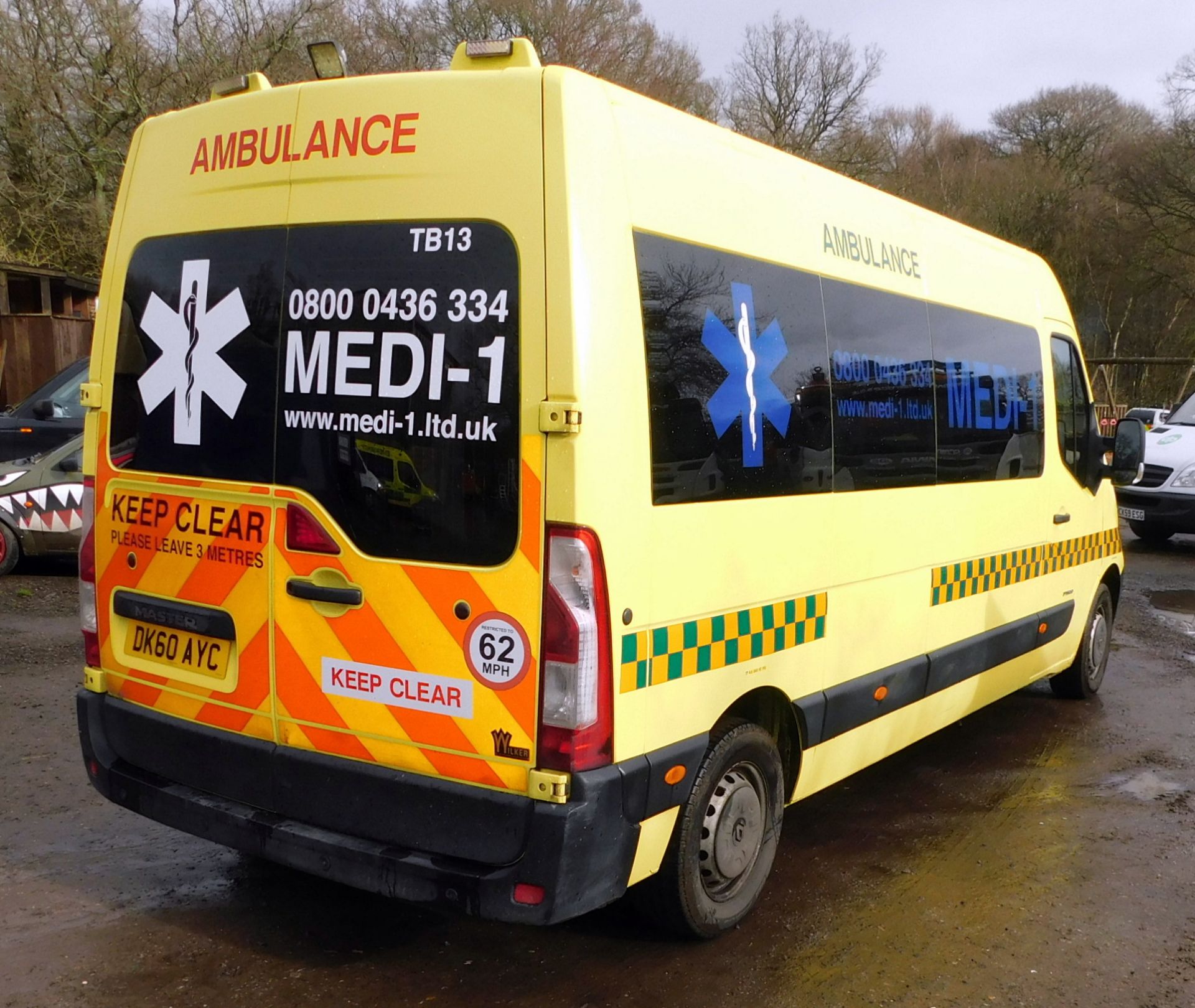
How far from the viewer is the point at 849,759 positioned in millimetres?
4418

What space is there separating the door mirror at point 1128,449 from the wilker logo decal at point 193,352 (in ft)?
15.5

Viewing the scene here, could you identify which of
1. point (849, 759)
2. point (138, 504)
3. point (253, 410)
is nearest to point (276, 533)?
point (253, 410)

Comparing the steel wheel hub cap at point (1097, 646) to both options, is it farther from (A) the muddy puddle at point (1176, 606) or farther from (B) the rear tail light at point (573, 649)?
(B) the rear tail light at point (573, 649)

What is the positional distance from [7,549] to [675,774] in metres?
8.35

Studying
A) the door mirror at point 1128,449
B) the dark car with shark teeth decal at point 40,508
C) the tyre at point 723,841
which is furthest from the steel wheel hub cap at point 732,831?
the dark car with shark teeth decal at point 40,508

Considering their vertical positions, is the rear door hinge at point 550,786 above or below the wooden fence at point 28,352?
below

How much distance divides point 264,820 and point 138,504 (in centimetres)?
111

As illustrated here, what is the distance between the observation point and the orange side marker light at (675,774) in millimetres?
3303

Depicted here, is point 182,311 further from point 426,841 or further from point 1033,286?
point 1033,286

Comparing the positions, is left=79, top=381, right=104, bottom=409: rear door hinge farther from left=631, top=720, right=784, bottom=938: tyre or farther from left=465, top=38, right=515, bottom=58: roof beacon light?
left=631, top=720, right=784, bottom=938: tyre

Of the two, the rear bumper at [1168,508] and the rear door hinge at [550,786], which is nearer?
the rear door hinge at [550,786]

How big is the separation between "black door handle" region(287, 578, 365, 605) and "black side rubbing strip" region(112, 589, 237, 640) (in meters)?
0.29

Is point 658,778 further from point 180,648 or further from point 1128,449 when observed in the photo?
point 1128,449

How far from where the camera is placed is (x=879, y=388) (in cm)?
439
